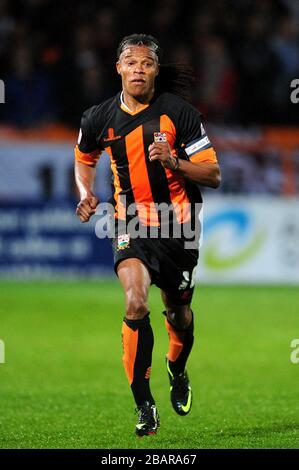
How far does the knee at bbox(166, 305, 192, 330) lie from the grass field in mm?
603

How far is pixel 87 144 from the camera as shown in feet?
22.3

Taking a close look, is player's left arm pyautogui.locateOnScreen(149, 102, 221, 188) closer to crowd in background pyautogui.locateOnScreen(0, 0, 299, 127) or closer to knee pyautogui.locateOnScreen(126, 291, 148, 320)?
knee pyautogui.locateOnScreen(126, 291, 148, 320)

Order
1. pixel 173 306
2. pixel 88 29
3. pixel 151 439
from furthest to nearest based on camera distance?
pixel 88 29
pixel 173 306
pixel 151 439

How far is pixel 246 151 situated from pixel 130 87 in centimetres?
991

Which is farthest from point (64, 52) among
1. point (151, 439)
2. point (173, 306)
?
point (151, 439)

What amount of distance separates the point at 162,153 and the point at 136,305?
0.89 metres

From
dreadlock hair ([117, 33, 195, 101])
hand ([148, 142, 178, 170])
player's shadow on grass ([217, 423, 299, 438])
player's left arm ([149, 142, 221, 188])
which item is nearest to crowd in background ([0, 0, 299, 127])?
dreadlock hair ([117, 33, 195, 101])

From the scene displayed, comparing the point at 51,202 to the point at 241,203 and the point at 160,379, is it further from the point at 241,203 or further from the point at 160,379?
the point at 160,379

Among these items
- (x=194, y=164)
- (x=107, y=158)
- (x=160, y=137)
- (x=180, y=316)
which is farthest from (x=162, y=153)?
(x=107, y=158)

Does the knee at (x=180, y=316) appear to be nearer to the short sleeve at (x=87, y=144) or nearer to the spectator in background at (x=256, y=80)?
the short sleeve at (x=87, y=144)

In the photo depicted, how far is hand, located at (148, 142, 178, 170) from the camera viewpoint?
604 cm

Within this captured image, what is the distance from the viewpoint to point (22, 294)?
1411 centimetres

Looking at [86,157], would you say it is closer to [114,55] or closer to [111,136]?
[111,136]

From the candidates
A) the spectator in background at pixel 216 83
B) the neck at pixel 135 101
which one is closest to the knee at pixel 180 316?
the neck at pixel 135 101
